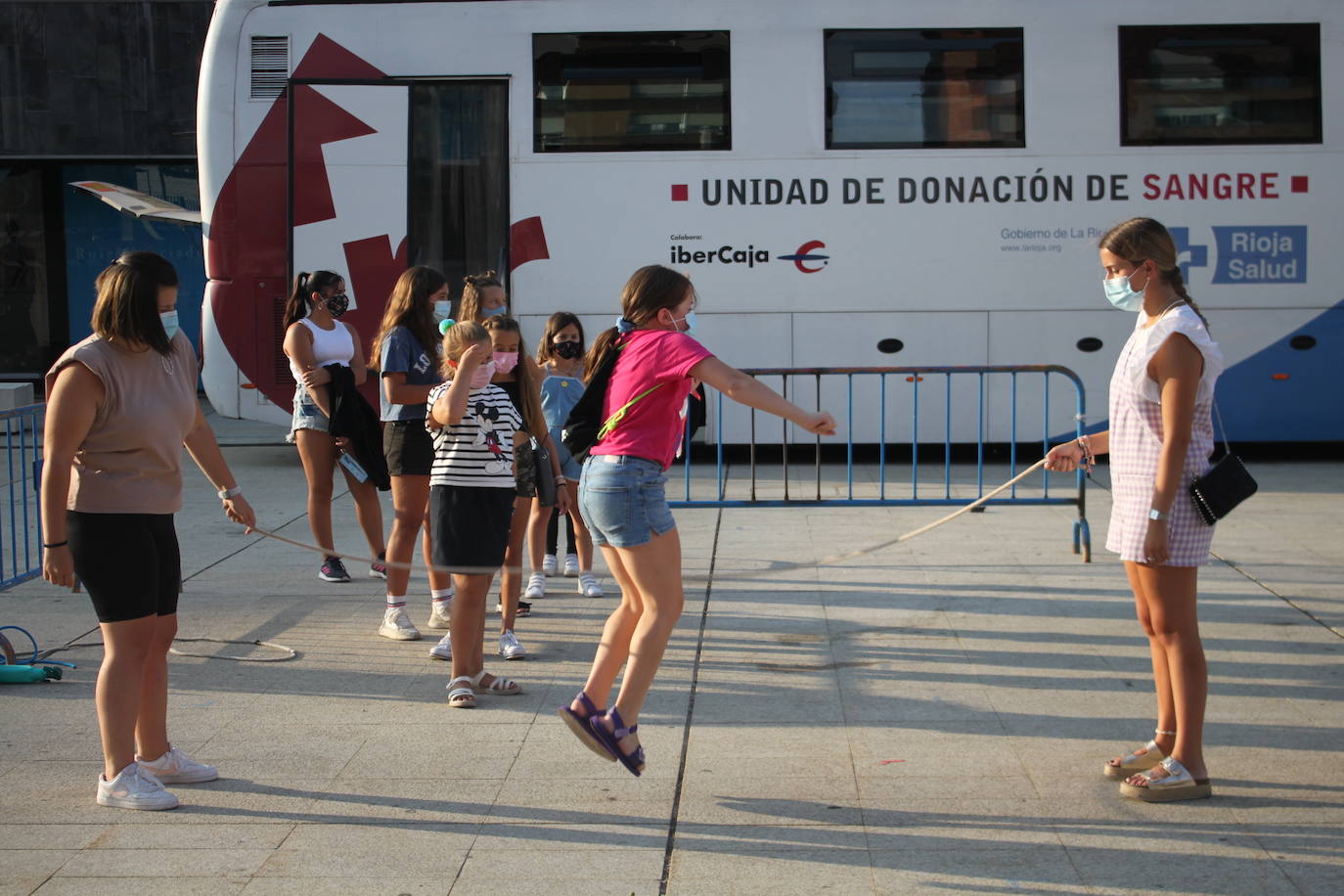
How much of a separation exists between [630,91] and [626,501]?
8397 mm

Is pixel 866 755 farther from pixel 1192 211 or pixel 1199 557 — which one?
pixel 1192 211

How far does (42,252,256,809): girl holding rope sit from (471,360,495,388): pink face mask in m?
1.29

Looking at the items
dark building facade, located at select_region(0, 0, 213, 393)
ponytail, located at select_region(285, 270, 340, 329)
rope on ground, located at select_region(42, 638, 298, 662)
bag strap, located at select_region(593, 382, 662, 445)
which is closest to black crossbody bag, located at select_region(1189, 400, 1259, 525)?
bag strap, located at select_region(593, 382, 662, 445)

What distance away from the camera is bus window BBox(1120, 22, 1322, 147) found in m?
12.0

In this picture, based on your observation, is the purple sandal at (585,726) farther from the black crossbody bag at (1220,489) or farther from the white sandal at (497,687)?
the black crossbody bag at (1220,489)

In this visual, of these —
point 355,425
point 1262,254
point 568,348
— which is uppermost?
point 1262,254

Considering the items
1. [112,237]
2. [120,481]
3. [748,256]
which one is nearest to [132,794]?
[120,481]

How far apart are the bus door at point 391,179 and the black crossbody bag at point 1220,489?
28.2 feet

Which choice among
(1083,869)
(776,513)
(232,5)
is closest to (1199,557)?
(1083,869)

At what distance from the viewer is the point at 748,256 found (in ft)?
40.3

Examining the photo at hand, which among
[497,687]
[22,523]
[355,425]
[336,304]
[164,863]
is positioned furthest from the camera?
[22,523]

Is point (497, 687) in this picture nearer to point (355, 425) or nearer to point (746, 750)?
point (746, 750)

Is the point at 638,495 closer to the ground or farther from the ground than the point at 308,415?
closer to the ground

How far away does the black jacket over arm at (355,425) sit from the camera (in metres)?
7.54
